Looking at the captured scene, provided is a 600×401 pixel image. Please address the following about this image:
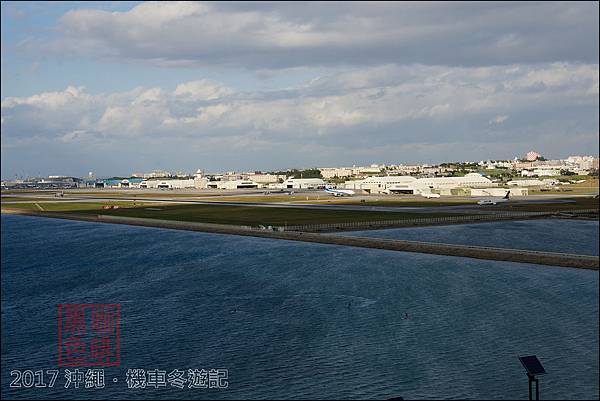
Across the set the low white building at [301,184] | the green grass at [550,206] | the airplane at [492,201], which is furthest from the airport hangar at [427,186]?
the low white building at [301,184]

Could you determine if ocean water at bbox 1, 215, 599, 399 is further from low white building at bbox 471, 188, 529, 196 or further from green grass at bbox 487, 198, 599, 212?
low white building at bbox 471, 188, 529, 196

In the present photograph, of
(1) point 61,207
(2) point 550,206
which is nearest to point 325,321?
(2) point 550,206

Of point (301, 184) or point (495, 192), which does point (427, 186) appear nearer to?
point (495, 192)

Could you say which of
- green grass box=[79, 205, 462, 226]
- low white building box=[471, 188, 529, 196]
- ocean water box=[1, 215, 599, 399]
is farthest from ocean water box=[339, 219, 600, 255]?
low white building box=[471, 188, 529, 196]

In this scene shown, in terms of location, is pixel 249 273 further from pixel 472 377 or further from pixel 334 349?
pixel 472 377

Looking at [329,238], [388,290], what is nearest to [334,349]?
[388,290]

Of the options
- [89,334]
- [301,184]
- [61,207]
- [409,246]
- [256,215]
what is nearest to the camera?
[89,334]

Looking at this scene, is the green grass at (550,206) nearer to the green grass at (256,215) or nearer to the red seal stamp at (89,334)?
the green grass at (256,215)
